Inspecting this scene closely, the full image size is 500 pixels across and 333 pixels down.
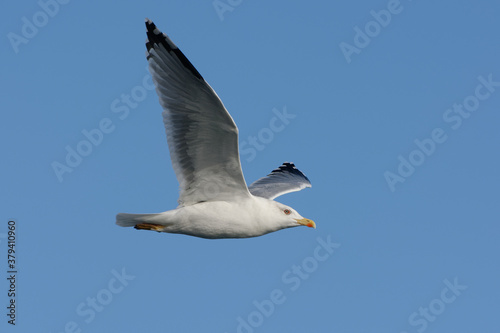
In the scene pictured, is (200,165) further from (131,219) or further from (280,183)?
(280,183)

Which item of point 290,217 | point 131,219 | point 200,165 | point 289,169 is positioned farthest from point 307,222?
point 289,169

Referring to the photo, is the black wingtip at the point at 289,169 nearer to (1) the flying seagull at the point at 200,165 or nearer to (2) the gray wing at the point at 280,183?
(2) the gray wing at the point at 280,183

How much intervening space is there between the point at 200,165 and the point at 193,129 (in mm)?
682

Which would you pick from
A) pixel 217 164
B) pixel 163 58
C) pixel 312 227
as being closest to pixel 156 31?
pixel 163 58

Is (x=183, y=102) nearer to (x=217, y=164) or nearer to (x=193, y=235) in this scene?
(x=217, y=164)

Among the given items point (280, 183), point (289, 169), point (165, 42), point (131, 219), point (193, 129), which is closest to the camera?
point (165, 42)

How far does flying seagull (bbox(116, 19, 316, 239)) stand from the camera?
1016 cm

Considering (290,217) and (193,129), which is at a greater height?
(193,129)

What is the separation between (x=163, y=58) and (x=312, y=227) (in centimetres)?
365

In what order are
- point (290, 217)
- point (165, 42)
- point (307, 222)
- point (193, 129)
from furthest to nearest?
point (307, 222)
point (290, 217)
point (193, 129)
point (165, 42)

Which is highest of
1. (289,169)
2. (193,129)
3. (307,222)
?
(289,169)

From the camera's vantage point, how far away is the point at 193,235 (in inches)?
450

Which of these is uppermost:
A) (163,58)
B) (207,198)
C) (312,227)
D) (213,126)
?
(163,58)

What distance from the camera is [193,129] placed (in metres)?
10.5
